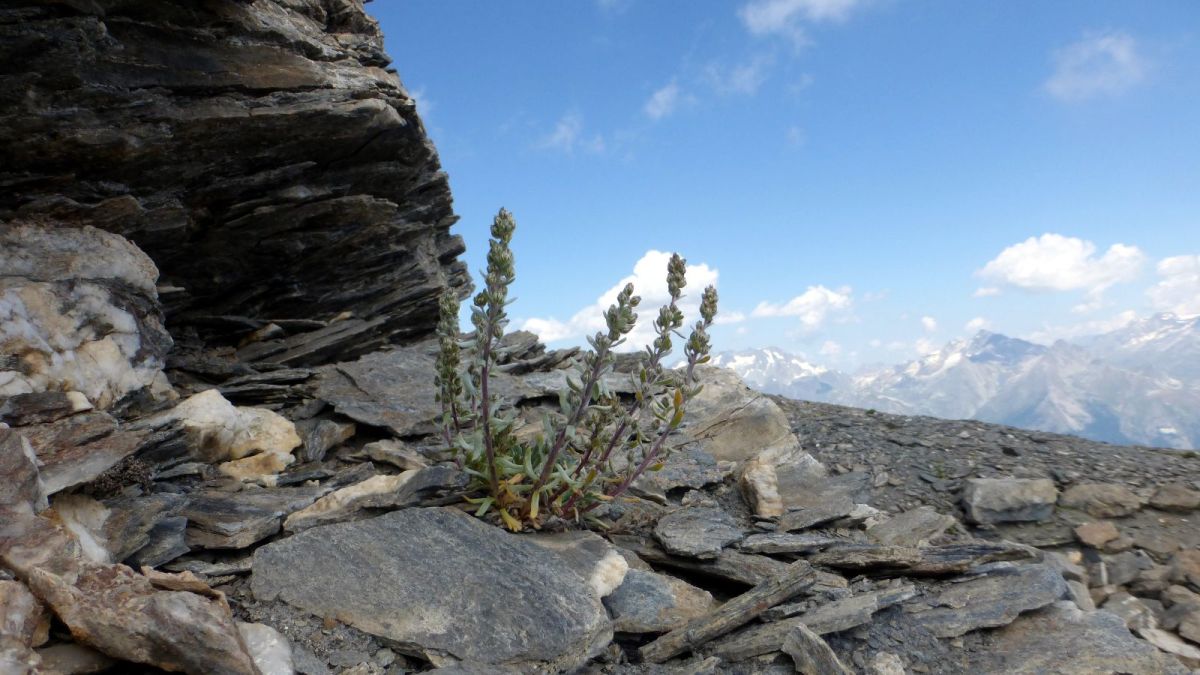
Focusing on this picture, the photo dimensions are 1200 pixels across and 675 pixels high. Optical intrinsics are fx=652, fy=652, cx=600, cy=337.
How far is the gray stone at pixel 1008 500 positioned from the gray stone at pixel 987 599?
3.16m

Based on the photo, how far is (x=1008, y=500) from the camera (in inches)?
414

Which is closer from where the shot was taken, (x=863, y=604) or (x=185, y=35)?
(x=863, y=604)

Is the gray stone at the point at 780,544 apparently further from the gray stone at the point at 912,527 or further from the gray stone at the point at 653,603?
the gray stone at the point at 912,527

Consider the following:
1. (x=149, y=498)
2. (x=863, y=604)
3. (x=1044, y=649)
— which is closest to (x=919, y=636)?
(x=863, y=604)

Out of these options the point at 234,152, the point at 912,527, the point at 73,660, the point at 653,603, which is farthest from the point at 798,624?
the point at 234,152

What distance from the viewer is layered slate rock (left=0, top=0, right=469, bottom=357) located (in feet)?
28.2

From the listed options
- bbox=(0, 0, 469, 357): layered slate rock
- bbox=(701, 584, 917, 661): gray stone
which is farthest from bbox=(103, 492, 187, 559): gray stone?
bbox=(0, 0, 469, 357): layered slate rock

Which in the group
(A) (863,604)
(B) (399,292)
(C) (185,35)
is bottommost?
(A) (863,604)

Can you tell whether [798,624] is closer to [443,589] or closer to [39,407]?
[443,589]

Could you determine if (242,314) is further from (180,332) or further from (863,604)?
(863,604)

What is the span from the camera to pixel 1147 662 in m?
6.05

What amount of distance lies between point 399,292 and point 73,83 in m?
7.16

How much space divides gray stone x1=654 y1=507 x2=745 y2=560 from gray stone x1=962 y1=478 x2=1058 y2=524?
4.79 metres

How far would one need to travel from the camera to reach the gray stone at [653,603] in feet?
19.9
